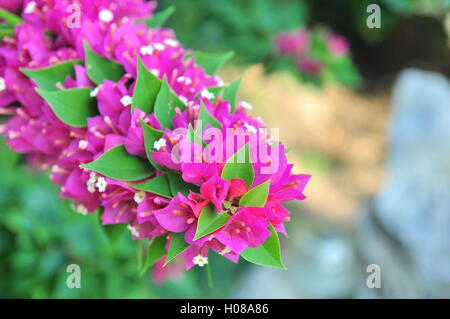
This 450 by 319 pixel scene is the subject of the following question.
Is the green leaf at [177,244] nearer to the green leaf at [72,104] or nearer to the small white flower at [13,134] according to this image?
the green leaf at [72,104]

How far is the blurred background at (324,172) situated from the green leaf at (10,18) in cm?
39

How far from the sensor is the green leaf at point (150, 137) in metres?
0.97

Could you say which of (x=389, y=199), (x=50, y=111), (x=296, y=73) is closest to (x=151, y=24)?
(x=50, y=111)

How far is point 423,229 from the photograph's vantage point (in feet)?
8.59

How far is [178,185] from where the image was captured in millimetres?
968

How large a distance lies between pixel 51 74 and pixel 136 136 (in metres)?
0.30

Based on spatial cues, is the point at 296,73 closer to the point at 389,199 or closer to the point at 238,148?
the point at 389,199

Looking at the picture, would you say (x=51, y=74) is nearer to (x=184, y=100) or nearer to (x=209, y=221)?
(x=184, y=100)

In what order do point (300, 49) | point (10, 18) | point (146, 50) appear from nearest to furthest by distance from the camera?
point (146, 50) < point (10, 18) < point (300, 49)

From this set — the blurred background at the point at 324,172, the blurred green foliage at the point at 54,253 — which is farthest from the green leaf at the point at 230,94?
the blurred green foliage at the point at 54,253

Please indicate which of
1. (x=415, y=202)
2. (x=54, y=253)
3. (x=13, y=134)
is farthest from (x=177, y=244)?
(x=415, y=202)

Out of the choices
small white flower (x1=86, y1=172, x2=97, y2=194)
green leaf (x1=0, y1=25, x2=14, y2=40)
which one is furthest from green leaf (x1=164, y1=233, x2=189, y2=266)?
green leaf (x1=0, y1=25, x2=14, y2=40)

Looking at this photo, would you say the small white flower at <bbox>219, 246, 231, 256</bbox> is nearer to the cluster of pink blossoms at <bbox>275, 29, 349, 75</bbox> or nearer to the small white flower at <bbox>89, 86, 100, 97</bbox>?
the small white flower at <bbox>89, 86, 100, 97</bbox>

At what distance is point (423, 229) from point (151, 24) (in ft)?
6.15
